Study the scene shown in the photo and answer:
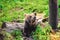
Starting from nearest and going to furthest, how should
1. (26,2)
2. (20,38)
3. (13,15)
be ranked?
(20,38) < (13,15) < (26,2)

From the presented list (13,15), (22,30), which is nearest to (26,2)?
(13,15)

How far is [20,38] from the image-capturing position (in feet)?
21.3

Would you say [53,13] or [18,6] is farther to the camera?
[18,6]

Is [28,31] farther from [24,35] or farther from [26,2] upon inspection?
[26,2]

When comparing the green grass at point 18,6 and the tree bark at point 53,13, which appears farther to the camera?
the green grass at point 18,6

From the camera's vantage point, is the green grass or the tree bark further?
the green grass

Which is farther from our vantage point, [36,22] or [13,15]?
[13,15]

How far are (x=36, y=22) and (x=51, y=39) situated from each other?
0.64 m

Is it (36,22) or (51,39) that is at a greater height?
(36,22)

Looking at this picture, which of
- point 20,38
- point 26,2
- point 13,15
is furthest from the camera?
point 26,2

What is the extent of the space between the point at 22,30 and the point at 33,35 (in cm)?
39

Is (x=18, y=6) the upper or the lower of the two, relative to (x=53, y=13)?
lower

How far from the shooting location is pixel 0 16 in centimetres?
899

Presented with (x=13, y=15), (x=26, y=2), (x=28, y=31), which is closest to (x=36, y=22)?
(x=28, y=31)
